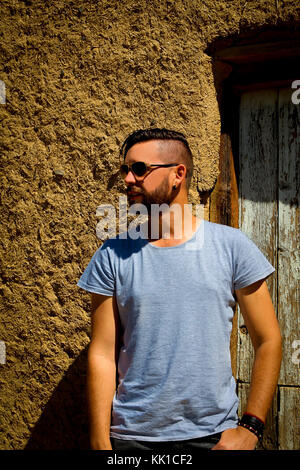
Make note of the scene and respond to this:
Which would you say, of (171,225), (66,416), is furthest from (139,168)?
(66,416)

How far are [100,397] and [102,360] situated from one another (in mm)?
132

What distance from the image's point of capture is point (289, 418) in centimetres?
200

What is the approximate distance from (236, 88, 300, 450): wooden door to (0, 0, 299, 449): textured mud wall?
26 centimetres

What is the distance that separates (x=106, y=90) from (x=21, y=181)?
0.66m

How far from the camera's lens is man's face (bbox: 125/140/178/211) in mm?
1611

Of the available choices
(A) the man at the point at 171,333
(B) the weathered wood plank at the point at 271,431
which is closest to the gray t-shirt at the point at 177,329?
(A) the man at the point at 171,333

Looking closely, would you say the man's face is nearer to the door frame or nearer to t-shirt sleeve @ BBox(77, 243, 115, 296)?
t-shirt sleeve @ BBox(77, 243, 115, 296)

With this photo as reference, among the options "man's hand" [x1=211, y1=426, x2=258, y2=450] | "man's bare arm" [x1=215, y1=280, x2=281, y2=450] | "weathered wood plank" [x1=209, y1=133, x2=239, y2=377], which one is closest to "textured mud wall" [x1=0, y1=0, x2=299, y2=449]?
"weathered wood plank" [x1=209, y1=133, x2=239, y2=377]

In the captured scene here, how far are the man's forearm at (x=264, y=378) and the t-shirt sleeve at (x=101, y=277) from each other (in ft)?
2.00

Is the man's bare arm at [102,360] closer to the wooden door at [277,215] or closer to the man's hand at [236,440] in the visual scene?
the man's hand at [236,440]

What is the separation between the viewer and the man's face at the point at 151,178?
161cm

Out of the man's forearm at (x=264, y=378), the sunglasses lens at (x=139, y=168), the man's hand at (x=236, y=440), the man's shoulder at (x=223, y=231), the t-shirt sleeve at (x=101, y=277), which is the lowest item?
the man's hand at (x=236, y=440)

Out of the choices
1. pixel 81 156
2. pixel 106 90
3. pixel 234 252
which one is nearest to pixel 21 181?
pixel 81 156

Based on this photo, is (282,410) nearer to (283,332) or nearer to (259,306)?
(283,332)
